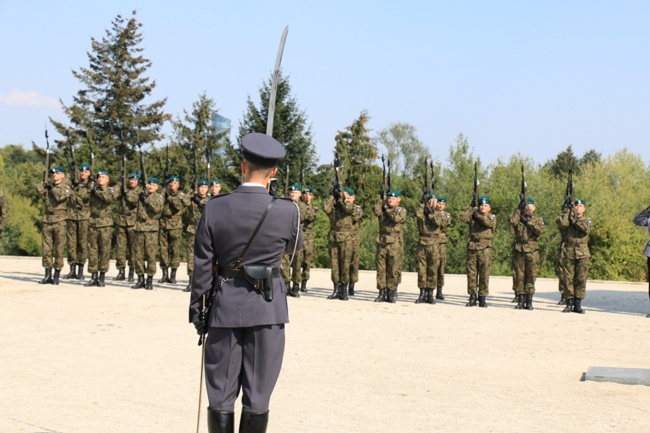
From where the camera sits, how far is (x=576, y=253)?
48.3ft

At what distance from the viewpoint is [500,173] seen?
38.5m

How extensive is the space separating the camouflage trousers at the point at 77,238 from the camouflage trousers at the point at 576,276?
8942mm

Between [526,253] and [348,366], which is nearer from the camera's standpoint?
[348,366]

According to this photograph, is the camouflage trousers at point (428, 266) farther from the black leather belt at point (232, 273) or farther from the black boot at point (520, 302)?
the black leather belt at point (232, 273)

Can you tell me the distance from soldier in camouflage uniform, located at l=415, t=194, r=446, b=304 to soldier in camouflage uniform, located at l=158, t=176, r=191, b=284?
14.7ft

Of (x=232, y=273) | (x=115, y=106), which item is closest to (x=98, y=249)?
(x=232, y=273)

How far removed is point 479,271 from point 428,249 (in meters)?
1.01

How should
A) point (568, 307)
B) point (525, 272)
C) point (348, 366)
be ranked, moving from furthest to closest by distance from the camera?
point (525, 272), point (568, 307), point (348, 366)

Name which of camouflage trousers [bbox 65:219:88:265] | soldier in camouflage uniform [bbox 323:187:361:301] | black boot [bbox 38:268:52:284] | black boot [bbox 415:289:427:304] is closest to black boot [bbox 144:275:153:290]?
camouflage trousers [bbox 65:219:88:265]

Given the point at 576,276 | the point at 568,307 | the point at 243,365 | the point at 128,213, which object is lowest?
the point at 243,365

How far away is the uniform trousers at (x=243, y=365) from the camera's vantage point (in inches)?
186

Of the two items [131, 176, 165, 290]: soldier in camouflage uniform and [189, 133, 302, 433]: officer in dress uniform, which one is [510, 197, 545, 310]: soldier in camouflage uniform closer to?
[131, 176, 165, 290]: soldier in camouflage uniform

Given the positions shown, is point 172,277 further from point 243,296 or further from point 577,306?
point 243,296

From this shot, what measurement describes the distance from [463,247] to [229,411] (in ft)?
96.8
